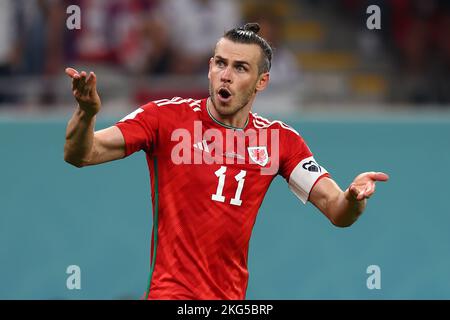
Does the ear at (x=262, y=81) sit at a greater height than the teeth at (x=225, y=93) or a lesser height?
greater

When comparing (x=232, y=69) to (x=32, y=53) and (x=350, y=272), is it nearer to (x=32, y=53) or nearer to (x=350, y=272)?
(x=350, y=272)

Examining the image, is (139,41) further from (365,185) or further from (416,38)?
(365,185)

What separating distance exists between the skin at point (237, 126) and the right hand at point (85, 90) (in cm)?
14

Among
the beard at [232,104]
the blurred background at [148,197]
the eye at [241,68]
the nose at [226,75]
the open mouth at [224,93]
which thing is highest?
the eye at [241,68]

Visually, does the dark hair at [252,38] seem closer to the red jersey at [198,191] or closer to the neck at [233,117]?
the neck at [233,117]

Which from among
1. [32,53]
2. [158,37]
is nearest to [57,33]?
[32,53]

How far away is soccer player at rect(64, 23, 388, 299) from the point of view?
477cm

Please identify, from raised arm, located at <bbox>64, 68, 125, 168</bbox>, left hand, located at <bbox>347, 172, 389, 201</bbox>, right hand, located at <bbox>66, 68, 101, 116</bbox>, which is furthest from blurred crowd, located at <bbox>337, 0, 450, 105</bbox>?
right hand, located at <bbox>66, 68, 101, 116</bbox>

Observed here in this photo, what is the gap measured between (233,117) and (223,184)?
36cm

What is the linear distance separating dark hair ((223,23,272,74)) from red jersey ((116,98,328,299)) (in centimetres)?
35

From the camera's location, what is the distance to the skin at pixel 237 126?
14.7ft

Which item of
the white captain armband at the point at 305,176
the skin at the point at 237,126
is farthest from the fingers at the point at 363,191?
the white captain armband at the point at 305,176

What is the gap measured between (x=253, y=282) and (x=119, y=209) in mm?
1135
